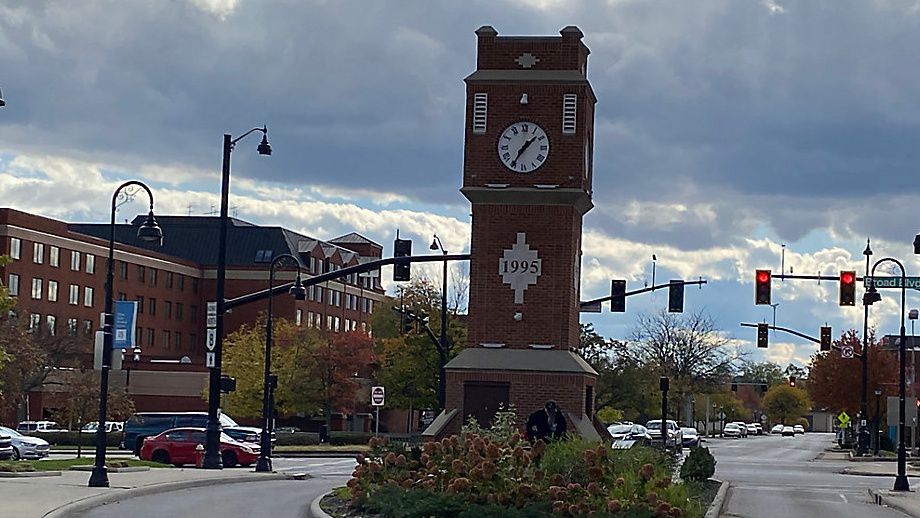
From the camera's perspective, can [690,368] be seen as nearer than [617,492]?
No

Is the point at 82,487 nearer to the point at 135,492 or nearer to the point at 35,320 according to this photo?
the point at 135,492

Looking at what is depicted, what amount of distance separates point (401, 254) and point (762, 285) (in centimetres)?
1387

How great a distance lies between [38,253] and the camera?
96.6m

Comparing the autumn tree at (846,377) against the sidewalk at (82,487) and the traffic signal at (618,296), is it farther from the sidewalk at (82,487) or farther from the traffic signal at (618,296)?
the sidewalk at (82,487)

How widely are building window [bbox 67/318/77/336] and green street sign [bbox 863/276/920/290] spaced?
6379 centimetres

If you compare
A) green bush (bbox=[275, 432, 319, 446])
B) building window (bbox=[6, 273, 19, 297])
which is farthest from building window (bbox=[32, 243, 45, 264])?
green bush (bbox=[275, 432, 319, 446])

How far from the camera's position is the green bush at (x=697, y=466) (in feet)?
101

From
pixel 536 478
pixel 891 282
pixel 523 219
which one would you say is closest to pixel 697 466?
pixel 523 219

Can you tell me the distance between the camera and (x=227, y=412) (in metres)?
77.1

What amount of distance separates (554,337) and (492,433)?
9983 mm

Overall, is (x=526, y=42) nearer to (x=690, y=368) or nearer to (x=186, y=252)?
(x=690, y=368)

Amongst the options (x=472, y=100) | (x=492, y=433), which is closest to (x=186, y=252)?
(x=472, y=100)

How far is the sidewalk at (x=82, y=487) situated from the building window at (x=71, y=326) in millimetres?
Result: 59404

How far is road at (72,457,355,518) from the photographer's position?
77.8ft
